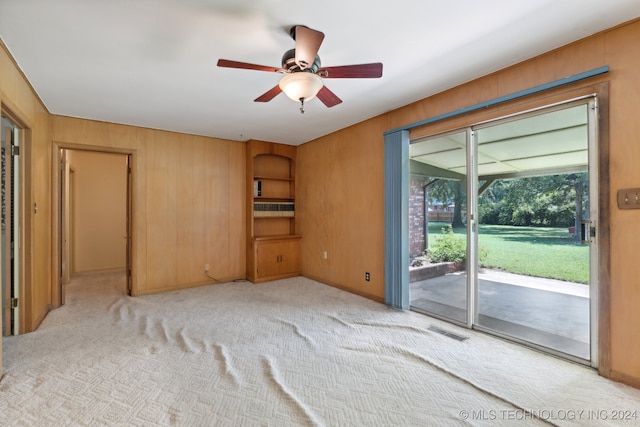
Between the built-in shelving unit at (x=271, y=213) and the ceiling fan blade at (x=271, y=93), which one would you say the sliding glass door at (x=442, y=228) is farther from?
the built-in shelving unit at (x=271, y=213)

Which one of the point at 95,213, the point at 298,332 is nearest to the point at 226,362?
the point at 298,332

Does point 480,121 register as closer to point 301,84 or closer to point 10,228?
point 301,84

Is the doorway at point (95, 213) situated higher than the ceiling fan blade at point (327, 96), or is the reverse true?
the ceiling fan blade at point (327, 96)

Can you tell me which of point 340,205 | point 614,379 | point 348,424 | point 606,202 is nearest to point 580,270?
point 606,202

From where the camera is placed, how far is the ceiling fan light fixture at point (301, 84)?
6.70 feet

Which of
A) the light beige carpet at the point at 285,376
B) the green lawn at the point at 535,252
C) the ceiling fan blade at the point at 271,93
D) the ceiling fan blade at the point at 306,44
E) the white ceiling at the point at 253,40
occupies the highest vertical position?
the white ceiling at the point at 253,40

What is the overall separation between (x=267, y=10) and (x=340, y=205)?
3.00 meters

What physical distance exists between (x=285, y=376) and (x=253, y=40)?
8.14 feet

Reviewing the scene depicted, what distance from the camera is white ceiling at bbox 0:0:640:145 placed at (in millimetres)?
1841

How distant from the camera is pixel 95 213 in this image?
581cm

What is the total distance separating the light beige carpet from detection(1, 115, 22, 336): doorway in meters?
0.26

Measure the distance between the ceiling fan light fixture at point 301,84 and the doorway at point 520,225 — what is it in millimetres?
1788

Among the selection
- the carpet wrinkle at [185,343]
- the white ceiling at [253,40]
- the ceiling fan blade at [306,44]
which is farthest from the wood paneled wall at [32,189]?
the ceiling fan blade at [306,44]

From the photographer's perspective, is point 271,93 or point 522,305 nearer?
point 271,93
